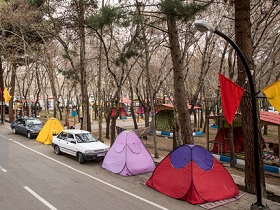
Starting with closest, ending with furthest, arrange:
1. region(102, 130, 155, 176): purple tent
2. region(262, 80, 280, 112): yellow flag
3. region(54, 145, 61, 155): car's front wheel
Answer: region(262, 80, 280, 112): yellow flag → region(102, 130, 155, 176): purple tent → region(54, 145, 61, 155): car's front wheel

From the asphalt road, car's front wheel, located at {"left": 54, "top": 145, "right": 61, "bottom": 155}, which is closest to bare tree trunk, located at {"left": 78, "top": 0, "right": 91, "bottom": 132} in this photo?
car's front wheel, located at {"left": 54, "top": 145, "right": 61, "bottom": 155}

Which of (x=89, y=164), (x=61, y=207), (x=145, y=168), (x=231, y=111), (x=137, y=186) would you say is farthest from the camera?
(x=89, y=164)

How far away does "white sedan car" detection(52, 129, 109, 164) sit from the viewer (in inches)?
549

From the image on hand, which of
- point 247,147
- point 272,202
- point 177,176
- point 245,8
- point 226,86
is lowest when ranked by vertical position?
point 272,202

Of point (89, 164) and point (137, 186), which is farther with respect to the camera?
point (89, 164)

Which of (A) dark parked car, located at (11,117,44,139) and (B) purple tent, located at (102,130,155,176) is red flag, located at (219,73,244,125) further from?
(A) dark parked car, located at (11,117,44,139)

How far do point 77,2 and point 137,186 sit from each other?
12.2 m

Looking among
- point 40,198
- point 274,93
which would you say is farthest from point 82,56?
point 274,93

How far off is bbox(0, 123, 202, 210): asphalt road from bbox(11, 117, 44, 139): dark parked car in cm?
655

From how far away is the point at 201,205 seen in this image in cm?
881

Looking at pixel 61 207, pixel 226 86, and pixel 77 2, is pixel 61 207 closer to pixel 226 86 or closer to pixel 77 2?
pixel 226 86

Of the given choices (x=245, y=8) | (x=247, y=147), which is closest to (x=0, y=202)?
(x=247, y=147)

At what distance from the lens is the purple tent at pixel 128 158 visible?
12375 mm

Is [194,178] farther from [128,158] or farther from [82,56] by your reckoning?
[82,56]
